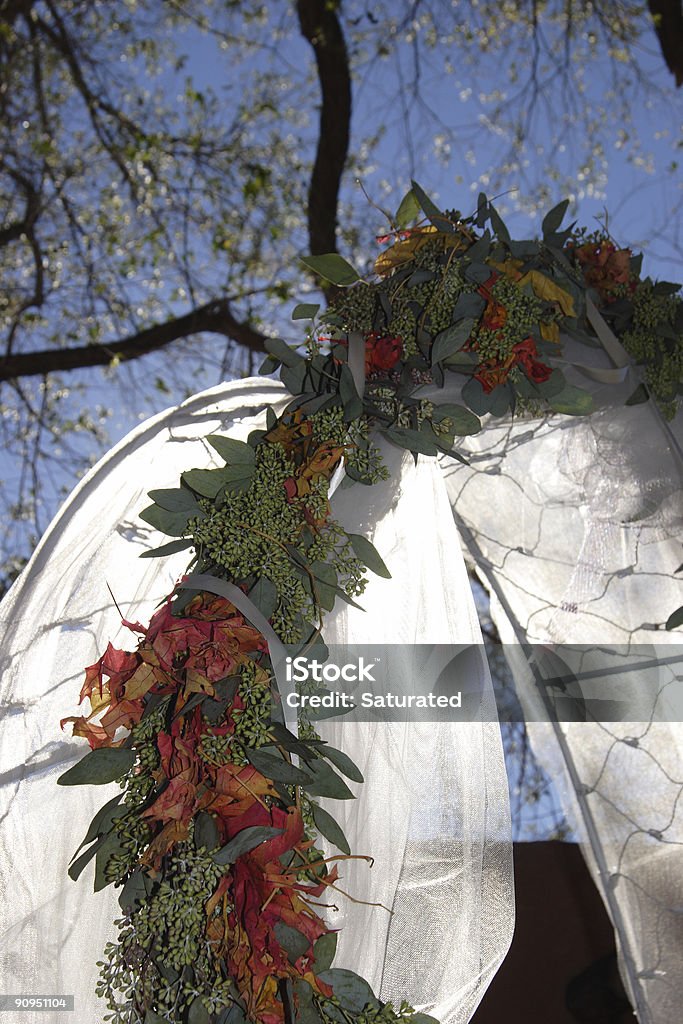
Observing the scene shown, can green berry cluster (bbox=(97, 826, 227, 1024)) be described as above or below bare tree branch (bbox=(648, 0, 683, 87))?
below

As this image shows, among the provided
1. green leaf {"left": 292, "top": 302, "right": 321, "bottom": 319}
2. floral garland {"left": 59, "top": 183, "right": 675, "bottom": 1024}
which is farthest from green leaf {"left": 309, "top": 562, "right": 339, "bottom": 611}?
green leaf {"left": 292, "top": 302, "right": 321, "bottom": 319}

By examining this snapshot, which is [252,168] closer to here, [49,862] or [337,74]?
[337,74]

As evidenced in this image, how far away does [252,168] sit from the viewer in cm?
353

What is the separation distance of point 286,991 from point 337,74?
3153 mm

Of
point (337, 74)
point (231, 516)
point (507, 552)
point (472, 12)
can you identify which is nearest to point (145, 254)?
point (337, 74)

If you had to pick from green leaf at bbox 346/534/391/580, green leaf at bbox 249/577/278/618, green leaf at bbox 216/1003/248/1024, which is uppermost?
green leaf at bbox 346/534/391/580

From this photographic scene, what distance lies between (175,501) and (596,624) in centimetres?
107

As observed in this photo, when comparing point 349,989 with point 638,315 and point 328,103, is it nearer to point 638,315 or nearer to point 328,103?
point 638,315

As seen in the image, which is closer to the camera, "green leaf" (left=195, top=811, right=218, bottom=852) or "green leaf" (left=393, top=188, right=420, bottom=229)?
"green leaf" (left=195, top=811, right=218, bottom=852)

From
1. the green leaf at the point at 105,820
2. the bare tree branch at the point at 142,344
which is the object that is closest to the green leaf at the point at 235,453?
the green leaf at the point at 105,820

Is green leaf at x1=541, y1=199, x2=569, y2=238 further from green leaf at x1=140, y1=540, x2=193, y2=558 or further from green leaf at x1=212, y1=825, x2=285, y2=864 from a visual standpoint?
green leaf at x1=212, y1=825, x2=285, y2=864

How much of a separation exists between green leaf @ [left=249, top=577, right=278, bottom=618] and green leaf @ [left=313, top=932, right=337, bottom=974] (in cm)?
30

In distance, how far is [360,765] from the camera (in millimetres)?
1137

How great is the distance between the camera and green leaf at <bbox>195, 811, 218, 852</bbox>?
78cm
